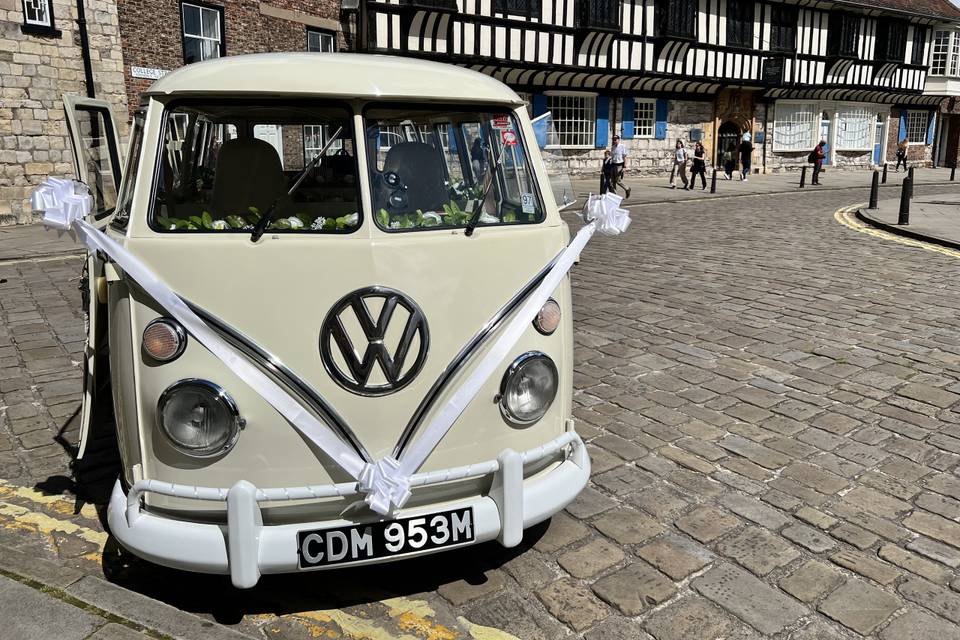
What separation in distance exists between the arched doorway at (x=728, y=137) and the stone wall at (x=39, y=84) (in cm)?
2344

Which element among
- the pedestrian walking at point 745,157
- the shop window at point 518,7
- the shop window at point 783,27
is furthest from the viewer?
the shop window at point 783,27

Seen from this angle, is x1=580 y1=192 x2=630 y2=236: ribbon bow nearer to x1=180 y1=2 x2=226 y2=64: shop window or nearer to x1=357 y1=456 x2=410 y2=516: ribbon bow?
x1=357 y1=456 x2=410 y2=516: ribbon bow

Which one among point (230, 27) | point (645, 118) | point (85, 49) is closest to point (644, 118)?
point (645, 118)

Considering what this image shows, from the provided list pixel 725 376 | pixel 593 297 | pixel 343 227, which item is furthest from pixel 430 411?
pixel 593 297

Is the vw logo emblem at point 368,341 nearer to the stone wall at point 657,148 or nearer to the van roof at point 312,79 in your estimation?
the van roof at point 312,79

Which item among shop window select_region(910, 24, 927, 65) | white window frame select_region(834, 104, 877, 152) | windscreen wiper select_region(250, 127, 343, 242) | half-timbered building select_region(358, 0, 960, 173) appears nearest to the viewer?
windscreen wiper select_region(250, 127, 343, 242)

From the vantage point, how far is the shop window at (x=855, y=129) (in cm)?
Answer: 3600

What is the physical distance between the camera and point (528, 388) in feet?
9.87

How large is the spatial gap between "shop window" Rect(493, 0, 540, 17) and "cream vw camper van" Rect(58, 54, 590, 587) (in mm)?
20895

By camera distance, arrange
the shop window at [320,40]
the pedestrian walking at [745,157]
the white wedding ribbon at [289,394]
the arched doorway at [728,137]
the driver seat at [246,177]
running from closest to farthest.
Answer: the white wedding ribbon at [289,394] → the driver seat at [246,177] → the shop window at [320,40] → the pedestrian walking at [745,157] → the arched doorway at [728,137]

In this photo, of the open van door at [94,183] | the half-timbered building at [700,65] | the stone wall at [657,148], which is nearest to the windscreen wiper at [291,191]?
the open van door at [94,183]

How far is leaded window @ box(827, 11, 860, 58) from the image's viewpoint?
107ft

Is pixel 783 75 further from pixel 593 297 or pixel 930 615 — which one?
pixel 930 615

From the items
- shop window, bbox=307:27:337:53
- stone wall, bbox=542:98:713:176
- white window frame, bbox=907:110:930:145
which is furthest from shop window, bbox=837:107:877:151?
shop window, bbox=307:27:337:53
